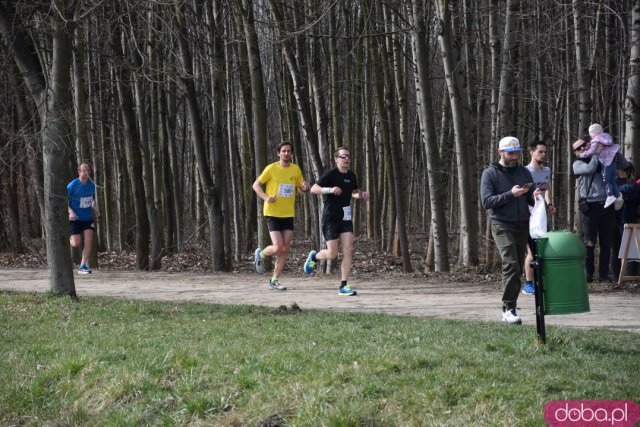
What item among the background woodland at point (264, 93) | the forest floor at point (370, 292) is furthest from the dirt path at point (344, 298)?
the background woodland at point (264, 93)

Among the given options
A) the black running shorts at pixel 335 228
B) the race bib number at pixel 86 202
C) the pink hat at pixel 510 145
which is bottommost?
the black running shorts at pixel 335 228

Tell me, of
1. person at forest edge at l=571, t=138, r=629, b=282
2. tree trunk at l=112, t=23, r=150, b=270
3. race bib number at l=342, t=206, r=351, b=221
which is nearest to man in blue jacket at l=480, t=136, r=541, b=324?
race bib number at l=342, t=206, r=351, b=221

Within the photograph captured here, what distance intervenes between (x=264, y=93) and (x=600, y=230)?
809 cm

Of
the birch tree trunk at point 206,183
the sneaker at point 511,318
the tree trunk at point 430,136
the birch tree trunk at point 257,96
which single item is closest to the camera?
the sneaker at point 511,318

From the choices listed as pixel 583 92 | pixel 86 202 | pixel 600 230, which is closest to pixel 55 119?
pixel 86 202

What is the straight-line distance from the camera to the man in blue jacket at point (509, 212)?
30.6ft

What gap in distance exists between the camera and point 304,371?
7223 mm

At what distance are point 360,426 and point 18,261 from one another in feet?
61.6

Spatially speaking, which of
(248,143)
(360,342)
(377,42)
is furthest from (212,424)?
(248,143)

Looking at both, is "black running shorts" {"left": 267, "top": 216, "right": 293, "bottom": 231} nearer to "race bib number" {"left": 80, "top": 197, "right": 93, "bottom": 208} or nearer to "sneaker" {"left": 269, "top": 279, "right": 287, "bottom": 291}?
"sneaker" {"left": 269, "top": 279, "right": 287, "bottom": 291}

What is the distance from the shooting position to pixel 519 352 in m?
7.46

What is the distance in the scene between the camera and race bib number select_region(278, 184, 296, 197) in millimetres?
13086
